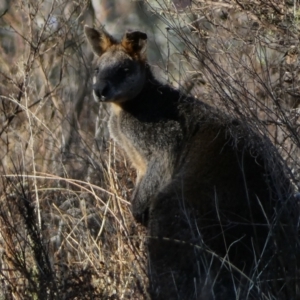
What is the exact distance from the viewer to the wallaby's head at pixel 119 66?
7.44 metres

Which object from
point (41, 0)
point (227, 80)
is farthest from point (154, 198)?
point (41, 0)

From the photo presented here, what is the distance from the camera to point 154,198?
6.73 metres

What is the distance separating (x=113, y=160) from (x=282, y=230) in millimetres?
2444

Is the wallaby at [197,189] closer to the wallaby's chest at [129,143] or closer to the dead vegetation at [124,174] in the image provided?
the wallaby's chest at [129,143]

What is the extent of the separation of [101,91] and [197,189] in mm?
1399

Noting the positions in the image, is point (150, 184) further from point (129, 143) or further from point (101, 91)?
point (101, 91)

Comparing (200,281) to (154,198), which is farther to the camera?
(154,198)

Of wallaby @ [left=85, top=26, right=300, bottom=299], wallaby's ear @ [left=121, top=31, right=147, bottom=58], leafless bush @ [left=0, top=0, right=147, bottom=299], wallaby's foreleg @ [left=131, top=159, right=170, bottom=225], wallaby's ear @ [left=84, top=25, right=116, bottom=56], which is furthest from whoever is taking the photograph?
wallaby's ear @ [left=84, top=25, right=116, bottom=56]

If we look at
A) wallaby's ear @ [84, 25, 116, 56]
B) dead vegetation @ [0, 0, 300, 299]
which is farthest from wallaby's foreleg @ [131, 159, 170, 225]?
wallaby's ear @ [84, 25, 116, 56]

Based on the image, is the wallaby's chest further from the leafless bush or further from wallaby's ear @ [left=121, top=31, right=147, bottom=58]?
wallaby's ear @ [left=121, top=31, right=147, bottom=58]

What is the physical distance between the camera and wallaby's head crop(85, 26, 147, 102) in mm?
7438

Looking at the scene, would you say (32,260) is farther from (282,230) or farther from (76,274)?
(282,230)

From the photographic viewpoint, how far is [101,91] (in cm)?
737

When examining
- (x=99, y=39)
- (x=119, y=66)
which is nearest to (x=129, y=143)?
(x=119, y=66)
